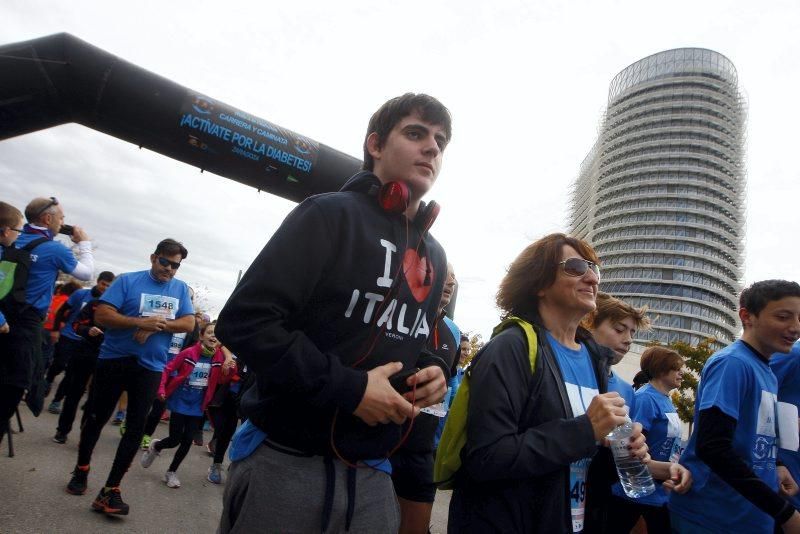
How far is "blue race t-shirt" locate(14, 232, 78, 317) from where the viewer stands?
147 inches

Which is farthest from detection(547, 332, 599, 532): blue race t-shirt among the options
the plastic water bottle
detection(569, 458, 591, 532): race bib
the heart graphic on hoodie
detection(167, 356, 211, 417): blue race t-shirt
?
detection(167, 356, 211, 417): blue race t-shirt

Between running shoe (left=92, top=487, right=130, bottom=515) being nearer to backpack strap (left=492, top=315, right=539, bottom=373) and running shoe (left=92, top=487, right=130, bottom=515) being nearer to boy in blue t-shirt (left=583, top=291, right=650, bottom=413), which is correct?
backpack strap (left=492, top=315, right=539, bottom=373)

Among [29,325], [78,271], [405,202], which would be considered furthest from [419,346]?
[78,271]

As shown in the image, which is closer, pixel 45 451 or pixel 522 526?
pixel 522 526

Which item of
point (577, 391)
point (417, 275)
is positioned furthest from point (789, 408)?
point (417, 275)

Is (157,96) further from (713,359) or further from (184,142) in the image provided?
(713,359)

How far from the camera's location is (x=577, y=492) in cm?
182

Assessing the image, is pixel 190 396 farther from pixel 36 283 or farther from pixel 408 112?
pixel 408 112

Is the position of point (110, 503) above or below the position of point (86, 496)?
above

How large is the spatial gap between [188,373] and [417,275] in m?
4.62

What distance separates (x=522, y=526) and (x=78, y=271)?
166 inches

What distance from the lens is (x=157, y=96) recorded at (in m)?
6.18

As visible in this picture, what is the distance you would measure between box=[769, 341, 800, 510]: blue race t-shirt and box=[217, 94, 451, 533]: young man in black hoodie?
8.05 feet

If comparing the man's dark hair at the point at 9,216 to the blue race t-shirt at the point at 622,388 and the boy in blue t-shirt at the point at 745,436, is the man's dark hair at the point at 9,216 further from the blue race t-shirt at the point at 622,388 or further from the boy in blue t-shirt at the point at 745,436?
the boy in blue t-shirt at the point at 745,436
